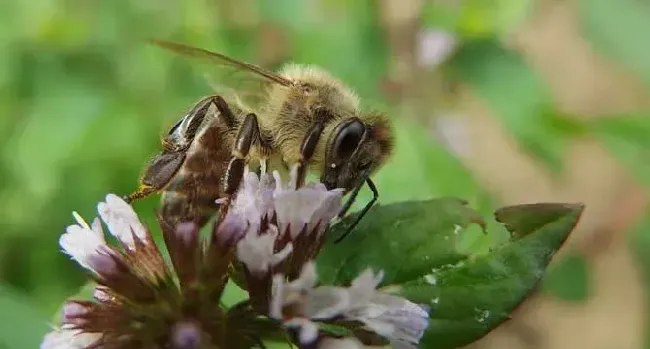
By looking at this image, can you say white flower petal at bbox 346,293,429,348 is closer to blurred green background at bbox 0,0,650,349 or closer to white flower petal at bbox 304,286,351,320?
white flower petal at bbox 304,286,351,320

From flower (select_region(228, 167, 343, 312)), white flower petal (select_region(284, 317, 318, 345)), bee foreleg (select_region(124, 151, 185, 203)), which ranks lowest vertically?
white flower petal (select_region(284, 317, 318, 345))

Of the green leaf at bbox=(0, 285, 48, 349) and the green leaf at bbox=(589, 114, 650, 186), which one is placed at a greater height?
the green leaf at bbox=(589, 114, 650, 186)

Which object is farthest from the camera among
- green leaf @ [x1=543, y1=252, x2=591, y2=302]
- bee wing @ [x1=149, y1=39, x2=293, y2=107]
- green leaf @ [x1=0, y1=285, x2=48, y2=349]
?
green leaf @ [x1=543, y1=252, x2=591, y2=302]

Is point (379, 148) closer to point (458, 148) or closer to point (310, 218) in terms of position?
point (310, 218)

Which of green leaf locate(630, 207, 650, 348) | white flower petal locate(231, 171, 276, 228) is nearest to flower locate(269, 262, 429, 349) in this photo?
white flower petal locate(231, 171, 276, 228)

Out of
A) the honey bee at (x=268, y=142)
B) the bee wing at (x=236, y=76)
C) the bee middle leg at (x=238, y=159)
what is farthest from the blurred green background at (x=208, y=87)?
the bee middle leg at (x=238, y=159)

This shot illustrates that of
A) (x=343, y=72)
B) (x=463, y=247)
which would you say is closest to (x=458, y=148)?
(x=343, y=72)

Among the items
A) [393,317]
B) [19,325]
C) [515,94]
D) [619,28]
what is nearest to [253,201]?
[393,317]
